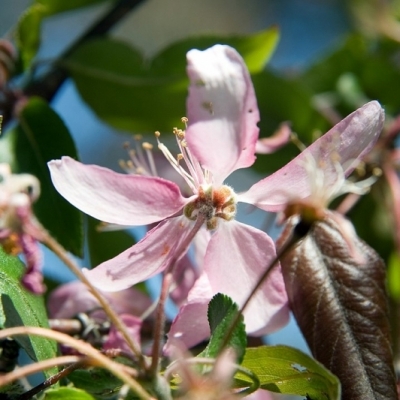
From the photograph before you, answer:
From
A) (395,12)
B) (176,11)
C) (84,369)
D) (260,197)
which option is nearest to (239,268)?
(260,197)

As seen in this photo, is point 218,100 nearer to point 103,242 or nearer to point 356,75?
point 103,242

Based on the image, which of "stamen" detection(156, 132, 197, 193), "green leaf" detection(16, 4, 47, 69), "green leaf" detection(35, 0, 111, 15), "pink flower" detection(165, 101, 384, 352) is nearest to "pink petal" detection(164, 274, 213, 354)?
"pink flower" detection(165, 101, 384, 352)

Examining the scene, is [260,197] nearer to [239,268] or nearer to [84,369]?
[239,268]

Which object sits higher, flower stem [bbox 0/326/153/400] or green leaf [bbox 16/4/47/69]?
green leaf [bbox 16/4/47/69]

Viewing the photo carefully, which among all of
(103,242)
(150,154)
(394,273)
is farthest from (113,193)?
(394,273)

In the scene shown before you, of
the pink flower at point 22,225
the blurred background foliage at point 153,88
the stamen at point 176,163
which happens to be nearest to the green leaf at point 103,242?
the blurred background foliage at point 153,88

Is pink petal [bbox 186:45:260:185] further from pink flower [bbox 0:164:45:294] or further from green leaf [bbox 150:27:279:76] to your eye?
green leaf [bbox 150:27:279:76]
